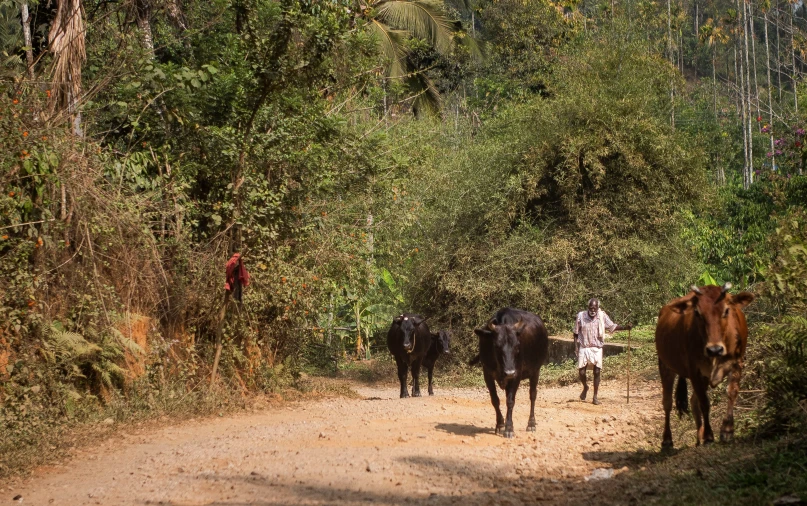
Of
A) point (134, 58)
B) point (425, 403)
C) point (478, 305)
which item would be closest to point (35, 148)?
point (134, 58)

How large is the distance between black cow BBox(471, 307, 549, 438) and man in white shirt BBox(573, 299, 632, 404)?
12.4 ft

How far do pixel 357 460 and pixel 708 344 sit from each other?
3.44 metres

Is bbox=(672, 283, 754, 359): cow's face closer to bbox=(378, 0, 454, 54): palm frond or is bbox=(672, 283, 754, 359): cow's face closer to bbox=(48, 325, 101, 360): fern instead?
bbox=(48, 325, 101, 360): fern

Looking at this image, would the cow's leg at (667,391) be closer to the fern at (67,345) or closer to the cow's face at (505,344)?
the cow's face at (505,344)

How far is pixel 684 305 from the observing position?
909 centimetres

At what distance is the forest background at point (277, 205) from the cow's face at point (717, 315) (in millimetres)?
846

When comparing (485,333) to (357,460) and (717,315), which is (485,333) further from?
(717,315)

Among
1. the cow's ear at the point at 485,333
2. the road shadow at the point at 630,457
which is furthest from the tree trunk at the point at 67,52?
the road shadow at the point at 630,457

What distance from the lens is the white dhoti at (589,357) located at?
51.8 ft

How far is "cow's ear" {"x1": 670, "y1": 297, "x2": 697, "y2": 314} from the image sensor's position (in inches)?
353

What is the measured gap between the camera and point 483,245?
2406 centimetres

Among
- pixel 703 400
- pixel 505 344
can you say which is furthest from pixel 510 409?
pixel 703 400

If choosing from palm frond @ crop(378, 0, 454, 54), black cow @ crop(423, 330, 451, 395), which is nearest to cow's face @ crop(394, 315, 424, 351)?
black cow @ crop(423, 330, 451, 395)

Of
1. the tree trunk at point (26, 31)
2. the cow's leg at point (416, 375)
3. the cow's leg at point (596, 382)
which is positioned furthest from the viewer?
the cow's leg at point (416, 375)
